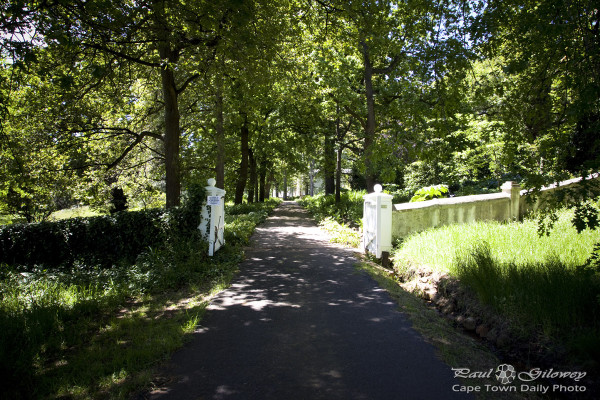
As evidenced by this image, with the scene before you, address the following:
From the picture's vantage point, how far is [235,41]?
289 inches

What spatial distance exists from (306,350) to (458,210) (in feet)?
26.4

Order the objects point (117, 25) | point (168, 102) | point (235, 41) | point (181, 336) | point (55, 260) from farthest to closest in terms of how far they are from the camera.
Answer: point (168, 102)
point (55, 260)
point (235, 41)
point (117, 25)
point (181, 336)

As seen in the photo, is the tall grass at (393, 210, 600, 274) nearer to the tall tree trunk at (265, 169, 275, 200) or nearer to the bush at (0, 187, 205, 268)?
the bush at (0, 187, 205, 268)

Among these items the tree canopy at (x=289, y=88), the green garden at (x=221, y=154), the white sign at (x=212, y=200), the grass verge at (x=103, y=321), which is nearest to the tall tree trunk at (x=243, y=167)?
the tree canopy at (x=289, y=88)

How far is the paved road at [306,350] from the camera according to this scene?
3051 mm

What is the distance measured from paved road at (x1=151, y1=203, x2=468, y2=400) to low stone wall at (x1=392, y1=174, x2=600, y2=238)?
3691 mm

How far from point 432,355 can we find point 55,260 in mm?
10012

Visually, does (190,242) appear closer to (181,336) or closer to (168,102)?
(181,336)

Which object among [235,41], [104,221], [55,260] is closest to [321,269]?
[235,41]

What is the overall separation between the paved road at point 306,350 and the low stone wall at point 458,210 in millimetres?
3691

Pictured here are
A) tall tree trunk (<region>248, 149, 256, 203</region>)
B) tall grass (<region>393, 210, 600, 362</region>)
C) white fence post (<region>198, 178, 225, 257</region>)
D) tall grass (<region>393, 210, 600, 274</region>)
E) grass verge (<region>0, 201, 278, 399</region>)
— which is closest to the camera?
grass verge (<region>0, 201, 278, 399</region>)

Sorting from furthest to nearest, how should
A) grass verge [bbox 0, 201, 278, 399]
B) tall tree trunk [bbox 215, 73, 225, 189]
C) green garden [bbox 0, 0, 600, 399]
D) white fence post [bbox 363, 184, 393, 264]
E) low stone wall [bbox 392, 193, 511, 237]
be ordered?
tall tree trunk [bbox 215, 73, 225, 189] → low stone wall [bbox 392, 193, 511, 237] → white fence post [bbox 363, 184, 393, 264] → green garden [bbox 0, 0, 600, 399] → grass verge [bbox 0, 201, 278, 399]

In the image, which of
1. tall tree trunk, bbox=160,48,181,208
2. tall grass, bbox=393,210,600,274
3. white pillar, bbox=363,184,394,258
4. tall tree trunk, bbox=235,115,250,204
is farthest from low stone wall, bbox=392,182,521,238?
tall tree trunk, bbox=235,115,250,204

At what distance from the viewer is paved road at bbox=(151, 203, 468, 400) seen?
305 centimetres
